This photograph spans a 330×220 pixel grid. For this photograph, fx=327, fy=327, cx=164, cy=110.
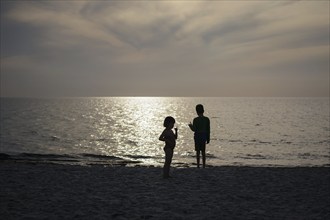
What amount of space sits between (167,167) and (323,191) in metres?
6.17

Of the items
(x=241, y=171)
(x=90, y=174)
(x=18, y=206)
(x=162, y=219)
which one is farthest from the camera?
(x=241, y=171)

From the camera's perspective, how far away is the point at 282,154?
127 feet

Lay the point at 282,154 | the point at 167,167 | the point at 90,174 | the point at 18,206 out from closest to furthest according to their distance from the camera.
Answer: the point at 18,206 → the point at 167,167 → the point at 90,174 → the point at 282,154

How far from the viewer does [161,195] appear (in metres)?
11.1

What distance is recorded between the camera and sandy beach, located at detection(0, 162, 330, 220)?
9.20 meters

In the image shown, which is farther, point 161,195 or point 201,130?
point 201,130

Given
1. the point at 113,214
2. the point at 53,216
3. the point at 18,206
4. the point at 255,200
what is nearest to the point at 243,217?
the point at 255,200

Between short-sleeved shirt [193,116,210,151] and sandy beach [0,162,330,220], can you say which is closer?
sandy beach [0,162,330,220]

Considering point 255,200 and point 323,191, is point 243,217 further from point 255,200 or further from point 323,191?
point 323,191

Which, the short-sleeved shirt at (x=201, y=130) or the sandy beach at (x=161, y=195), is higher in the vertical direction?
the short-sleeved shirt at (x=201, y=130)

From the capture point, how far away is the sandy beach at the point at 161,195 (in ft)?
30.2

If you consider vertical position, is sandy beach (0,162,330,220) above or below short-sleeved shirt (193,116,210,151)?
below

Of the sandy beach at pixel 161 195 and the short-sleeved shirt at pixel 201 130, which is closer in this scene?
the sandy beach at pixel 161 195

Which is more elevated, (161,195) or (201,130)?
(201,130)
